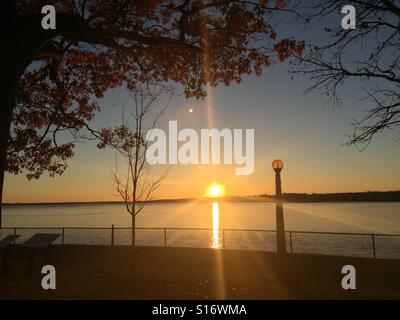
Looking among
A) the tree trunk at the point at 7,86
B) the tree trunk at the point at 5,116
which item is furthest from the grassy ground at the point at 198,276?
the tree trunk at the point at 7,86

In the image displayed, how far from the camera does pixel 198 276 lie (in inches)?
442

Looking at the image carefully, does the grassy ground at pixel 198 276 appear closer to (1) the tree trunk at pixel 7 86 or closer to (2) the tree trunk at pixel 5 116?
(2) the tree trunk at pixel 5 116

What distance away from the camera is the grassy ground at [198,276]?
8805 millimetres

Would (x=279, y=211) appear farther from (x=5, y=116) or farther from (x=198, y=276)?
(x=5, y=116)

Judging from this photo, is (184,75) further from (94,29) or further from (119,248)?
(119,248)

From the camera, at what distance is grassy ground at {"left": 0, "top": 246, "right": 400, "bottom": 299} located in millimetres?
8805

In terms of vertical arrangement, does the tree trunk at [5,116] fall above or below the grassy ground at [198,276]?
above

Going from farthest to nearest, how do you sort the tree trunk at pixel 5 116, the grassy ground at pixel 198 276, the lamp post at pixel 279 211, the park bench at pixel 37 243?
the lamp post at pixel 279 211 < the park bench at pixel 37 243 < the grassy ground at pixel 198 276 < the tree trunk at pixel 5 116

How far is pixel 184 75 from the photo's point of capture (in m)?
10.1

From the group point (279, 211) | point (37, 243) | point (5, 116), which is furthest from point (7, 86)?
point (279, 211)

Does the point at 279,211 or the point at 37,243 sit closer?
the point at 37,243

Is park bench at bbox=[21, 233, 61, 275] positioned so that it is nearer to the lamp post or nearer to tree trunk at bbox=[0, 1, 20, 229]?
tree trunk at bbox=[0, 1, 20, 229]
